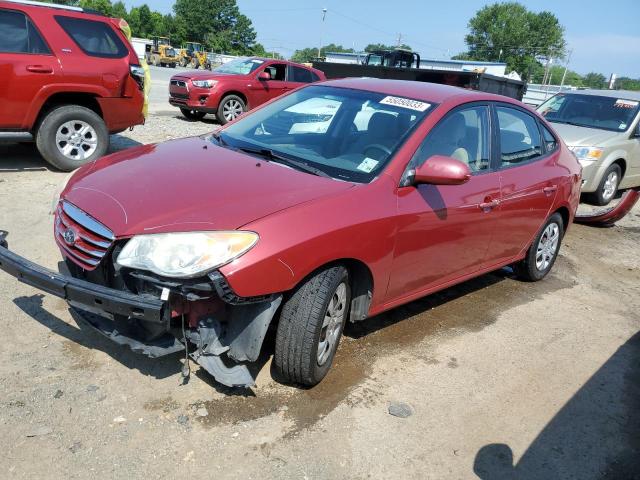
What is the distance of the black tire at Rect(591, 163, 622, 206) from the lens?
889cm

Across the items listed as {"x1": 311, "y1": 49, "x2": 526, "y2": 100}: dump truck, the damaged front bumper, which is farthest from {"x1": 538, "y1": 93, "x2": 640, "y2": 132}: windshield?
the damaged front bumper

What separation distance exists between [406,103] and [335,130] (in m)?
0.53

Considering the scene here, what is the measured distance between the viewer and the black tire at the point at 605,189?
8891 millimetres

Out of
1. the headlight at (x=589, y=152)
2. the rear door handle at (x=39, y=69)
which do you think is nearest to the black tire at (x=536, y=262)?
the headlight at (x=589, y=152)

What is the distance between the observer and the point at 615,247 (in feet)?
23.8

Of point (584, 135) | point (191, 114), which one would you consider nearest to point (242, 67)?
point (191, 114)

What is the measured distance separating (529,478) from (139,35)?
313 ft

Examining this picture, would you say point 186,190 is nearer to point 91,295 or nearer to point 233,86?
point 91,295

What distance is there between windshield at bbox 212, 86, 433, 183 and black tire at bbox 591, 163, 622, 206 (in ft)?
21.0

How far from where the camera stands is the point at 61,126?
686cm

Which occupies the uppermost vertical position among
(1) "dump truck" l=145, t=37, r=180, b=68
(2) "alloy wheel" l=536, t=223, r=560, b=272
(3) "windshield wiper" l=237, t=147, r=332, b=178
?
(3) "windshield wiper" l=237, t=147, r=332, b=178

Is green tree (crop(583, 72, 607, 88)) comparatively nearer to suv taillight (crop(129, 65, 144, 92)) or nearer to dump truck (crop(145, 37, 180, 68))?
dump truck (crop(145, 37, 180, 68))

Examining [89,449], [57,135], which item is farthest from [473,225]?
[57,135]

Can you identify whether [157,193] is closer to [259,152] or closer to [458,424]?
[259,152]
